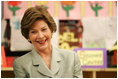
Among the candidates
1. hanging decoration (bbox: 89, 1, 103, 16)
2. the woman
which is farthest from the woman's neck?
hanging decoration (bbox: 89, 1, 103, 16)

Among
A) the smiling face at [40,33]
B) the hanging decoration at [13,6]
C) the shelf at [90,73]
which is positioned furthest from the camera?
the hanging decoration at [13,6]

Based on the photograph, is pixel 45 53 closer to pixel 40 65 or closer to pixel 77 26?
pixel 40 65

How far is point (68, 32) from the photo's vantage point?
4.97 feet

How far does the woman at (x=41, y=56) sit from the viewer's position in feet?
3.63

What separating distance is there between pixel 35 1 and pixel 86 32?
0.50m

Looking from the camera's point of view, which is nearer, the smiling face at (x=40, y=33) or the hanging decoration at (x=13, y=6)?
the smiling face at (x=40, y=33)

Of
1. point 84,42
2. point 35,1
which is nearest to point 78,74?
point 84,42

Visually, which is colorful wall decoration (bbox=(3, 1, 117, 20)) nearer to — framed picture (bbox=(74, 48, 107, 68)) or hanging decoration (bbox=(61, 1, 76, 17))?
hanging decoration (bbox=(61, 1, 76, 17))

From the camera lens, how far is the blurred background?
1429mm

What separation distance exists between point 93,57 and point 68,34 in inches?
12.1

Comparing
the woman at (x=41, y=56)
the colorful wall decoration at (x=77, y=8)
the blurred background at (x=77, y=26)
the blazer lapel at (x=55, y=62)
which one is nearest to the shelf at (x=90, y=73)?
the blurred background at (x=77, y=26)

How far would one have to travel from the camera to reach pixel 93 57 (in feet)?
4.37

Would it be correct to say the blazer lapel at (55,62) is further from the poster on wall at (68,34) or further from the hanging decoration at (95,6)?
the hanging decoration at (95,6)

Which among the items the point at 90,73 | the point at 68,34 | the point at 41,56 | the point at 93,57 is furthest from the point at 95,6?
the point at 41,56
